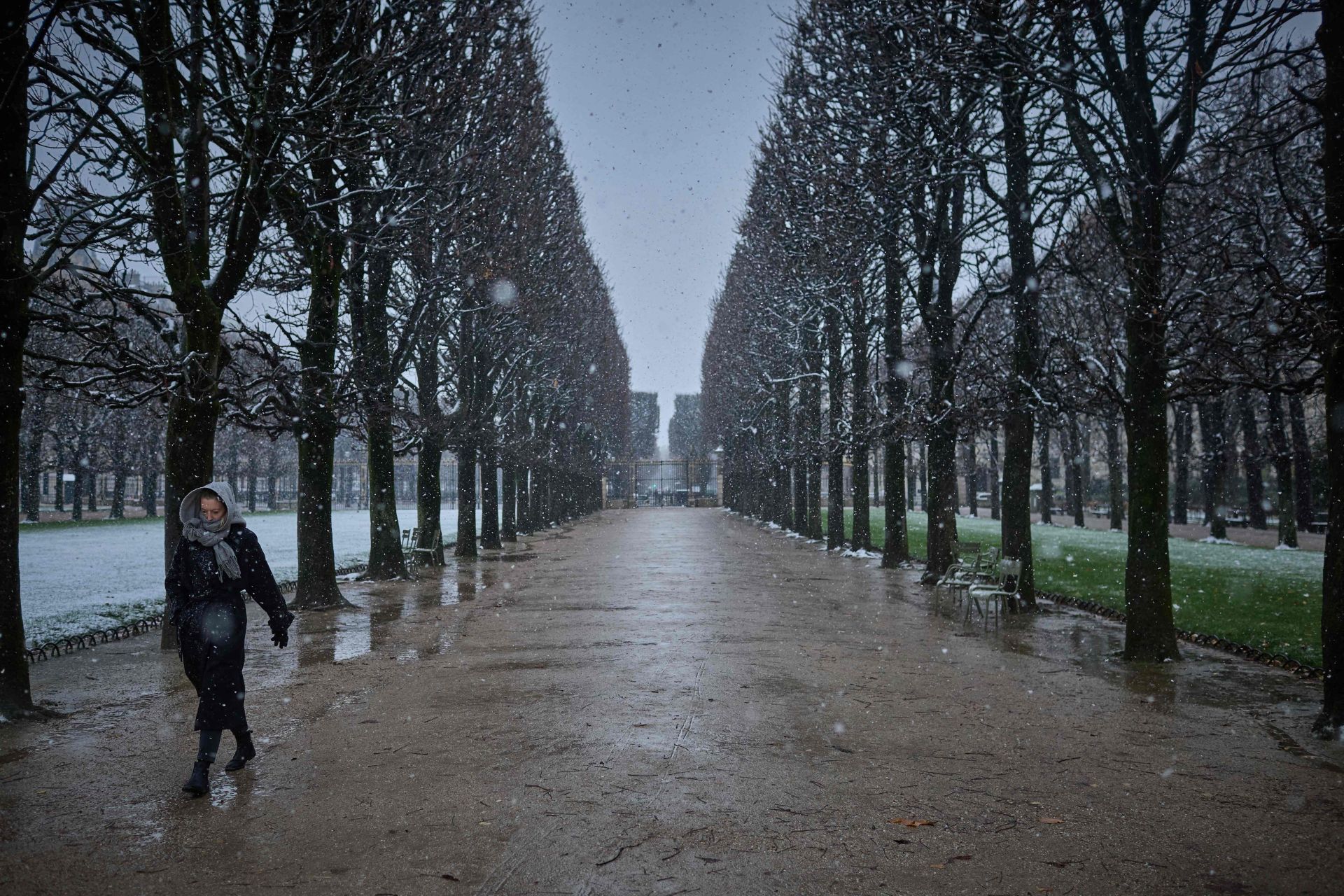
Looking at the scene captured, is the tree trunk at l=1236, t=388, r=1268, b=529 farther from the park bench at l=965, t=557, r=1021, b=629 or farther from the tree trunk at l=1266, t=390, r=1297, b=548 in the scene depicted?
the park bench at l=965, t=557, r=1021, b=629

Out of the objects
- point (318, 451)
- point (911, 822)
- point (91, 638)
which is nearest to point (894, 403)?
point (318, 451)

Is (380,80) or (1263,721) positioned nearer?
(1263,721)

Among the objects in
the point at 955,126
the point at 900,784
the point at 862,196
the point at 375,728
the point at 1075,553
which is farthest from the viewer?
the point at 1075,553

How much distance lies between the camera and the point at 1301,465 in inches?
1186

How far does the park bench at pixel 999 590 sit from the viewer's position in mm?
12672

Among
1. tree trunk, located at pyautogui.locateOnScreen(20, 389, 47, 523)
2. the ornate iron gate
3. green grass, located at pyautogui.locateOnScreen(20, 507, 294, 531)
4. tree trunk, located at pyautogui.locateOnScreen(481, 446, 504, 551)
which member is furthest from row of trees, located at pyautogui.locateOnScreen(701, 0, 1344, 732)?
the ornate iron gate

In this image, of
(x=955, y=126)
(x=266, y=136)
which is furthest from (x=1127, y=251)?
(x=266, y=136)

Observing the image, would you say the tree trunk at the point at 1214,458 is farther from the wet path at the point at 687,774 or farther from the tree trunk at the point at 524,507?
the tree trunk at the point at 524,507

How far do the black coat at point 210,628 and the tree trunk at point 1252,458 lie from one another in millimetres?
26490

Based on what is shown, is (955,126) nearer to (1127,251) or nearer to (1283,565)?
(1127,251)

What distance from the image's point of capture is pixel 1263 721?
7.15 meters

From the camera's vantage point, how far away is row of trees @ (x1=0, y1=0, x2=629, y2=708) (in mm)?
8102

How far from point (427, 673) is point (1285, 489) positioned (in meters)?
25.0

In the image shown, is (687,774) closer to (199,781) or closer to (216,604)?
(199,781)
